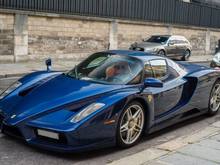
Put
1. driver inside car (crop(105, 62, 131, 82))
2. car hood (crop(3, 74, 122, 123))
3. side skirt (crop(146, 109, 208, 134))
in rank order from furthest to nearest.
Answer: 1. side skirt (crop(146, 109, 208, 134))
2. driver inside car (crop(105, 62, 131, 82))
3. car hood (crop(3, 74, 122, 123))

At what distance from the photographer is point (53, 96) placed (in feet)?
18.2

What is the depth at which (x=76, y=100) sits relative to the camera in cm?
Result: 536

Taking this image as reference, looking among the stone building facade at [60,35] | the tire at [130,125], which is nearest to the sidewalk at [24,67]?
the stone building facade at [60,35]

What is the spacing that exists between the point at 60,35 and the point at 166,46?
6.19 m

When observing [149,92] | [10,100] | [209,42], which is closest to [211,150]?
[149,92]

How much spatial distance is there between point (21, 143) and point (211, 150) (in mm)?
2342

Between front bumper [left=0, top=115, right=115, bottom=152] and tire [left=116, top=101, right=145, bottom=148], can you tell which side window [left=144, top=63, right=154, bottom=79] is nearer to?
tire [left=116, top=101, right=145, bottom=148]

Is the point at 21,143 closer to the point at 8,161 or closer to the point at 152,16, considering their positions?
the point at 8,161

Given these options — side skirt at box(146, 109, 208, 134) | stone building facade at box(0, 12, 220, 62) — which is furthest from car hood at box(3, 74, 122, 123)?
stone building facade at box(0, 12, 220, 62)

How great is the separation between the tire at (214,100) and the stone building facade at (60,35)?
11878 millimetres

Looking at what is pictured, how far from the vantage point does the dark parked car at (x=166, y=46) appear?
22811 mm

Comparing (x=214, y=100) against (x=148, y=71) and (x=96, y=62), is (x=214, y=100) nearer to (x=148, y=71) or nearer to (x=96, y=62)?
(x=148, y=71)

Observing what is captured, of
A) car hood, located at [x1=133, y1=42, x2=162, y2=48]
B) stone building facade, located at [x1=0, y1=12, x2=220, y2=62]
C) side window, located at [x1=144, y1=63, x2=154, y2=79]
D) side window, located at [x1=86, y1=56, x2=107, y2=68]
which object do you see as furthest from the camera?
car hood, located at [x1=133, y1=42, x2=162, y2=48]

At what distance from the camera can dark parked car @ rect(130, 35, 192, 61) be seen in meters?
22.8
